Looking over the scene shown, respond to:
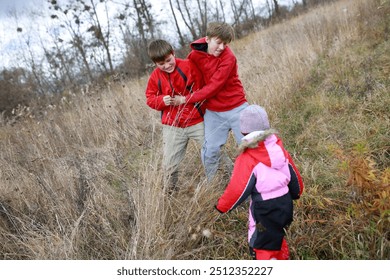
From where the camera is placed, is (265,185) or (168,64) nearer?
(265,185)

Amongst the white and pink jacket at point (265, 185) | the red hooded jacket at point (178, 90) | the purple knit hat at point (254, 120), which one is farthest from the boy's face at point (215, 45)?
the white and pink jacket at point (265, 185)

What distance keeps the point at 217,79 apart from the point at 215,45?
23cm

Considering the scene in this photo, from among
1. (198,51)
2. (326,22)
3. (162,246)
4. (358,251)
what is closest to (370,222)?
(358,251)

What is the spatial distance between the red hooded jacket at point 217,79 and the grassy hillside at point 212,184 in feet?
1.80

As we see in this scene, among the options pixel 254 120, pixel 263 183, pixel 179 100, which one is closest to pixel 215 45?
pixel 179 100

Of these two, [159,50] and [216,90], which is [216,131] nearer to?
[216,90]

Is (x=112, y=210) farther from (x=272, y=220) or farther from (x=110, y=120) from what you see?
(x=110, y=120)

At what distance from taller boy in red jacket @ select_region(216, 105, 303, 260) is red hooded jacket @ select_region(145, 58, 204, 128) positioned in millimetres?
880

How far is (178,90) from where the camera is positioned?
89.3 inches

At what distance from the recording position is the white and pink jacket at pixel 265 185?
1.38m

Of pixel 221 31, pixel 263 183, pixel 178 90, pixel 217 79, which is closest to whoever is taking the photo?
pixel 263 183

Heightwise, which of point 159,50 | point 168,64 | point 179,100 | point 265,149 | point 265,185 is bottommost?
point 265,185

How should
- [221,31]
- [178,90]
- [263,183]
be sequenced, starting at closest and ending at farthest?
1. [263,183]
2. [221,31]
3. [178,90]

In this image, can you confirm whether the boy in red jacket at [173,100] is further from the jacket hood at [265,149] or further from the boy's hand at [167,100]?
the jacket hood at [265,149]
